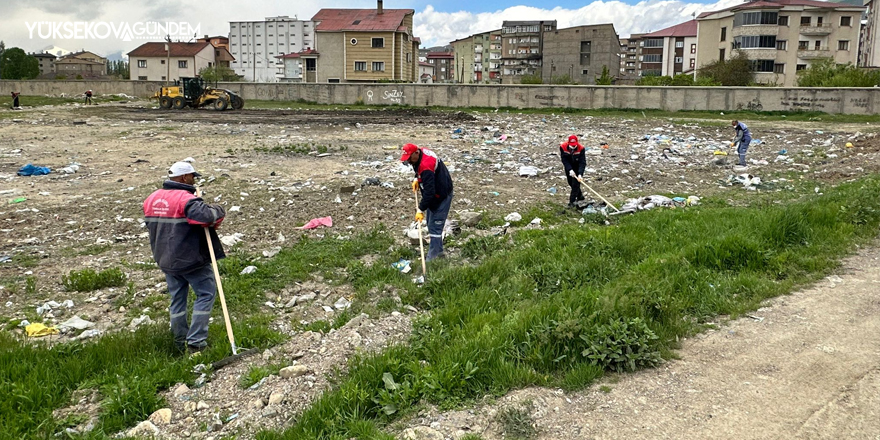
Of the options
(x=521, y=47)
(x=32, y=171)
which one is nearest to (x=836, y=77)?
(x=32, y=171)

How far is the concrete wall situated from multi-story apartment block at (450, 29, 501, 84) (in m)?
62.0

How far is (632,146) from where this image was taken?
17.0m

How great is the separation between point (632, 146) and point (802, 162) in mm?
4111

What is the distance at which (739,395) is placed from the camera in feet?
12.3

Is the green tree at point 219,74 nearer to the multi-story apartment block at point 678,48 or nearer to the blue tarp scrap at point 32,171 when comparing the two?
the multi-story apartment block at point 678,48

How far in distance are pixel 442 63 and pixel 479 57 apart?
59.4 ft

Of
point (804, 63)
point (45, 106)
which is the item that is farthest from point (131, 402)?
point (804, 63)

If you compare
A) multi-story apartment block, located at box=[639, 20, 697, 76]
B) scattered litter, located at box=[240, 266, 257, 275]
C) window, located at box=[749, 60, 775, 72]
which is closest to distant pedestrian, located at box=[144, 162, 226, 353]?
scattered litter, located at box=[240, 266, 257, 275]

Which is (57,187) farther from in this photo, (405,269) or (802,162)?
(802,162)

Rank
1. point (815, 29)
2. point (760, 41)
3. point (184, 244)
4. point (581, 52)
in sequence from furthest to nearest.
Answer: point (581, 52), point (815, 29), point (760, 41), point (184, 244)

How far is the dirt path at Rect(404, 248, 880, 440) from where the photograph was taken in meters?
3.41

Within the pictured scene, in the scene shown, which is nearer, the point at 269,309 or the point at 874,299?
the point at 874,299

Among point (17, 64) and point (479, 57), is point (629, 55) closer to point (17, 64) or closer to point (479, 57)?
point (479, 57)

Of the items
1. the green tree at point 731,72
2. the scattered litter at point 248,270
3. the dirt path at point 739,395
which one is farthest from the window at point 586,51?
the dirt path at point 739,395
